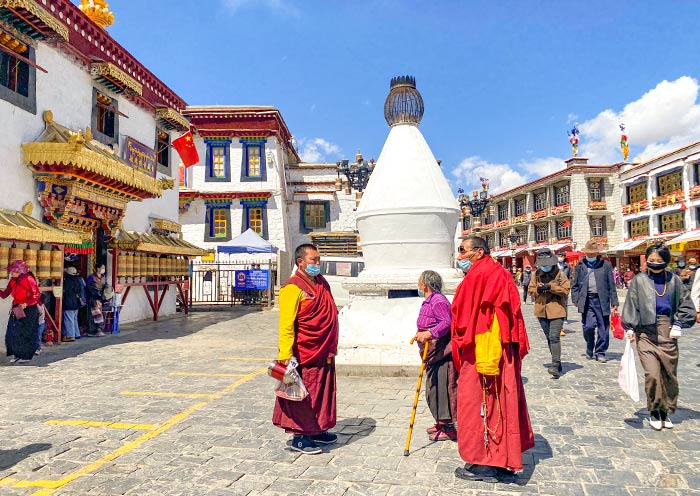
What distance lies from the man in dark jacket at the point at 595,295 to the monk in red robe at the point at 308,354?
5.40 meters

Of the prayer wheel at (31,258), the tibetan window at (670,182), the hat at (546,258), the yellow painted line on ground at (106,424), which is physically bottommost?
the yellow painted line on ground at (106,424)

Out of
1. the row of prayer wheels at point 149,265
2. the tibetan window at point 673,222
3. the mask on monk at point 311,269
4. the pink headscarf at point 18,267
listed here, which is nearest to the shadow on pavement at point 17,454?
the mask on monk at point 311,269

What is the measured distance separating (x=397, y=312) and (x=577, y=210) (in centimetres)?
3762

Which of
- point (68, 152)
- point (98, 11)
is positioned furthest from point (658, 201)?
point (68, 152)

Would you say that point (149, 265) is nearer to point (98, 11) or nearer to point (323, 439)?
point (98, 11)

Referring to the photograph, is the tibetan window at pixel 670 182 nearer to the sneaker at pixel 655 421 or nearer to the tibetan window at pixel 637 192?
the tibetan window at pixel 637 192

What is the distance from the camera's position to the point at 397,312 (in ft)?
24.0

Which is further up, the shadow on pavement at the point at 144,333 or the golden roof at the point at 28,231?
the golden roof at the point at 28,231

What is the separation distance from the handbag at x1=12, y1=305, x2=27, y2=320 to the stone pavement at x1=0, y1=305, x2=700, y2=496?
2.84 feet

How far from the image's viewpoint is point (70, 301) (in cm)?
1056

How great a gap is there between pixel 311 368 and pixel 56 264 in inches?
308

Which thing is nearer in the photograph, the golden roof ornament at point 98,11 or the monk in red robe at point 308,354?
the monk in red robe at point 308,354

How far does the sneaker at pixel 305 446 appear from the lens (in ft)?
13.3

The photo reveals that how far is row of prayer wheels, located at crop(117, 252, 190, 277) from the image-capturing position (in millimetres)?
12992
